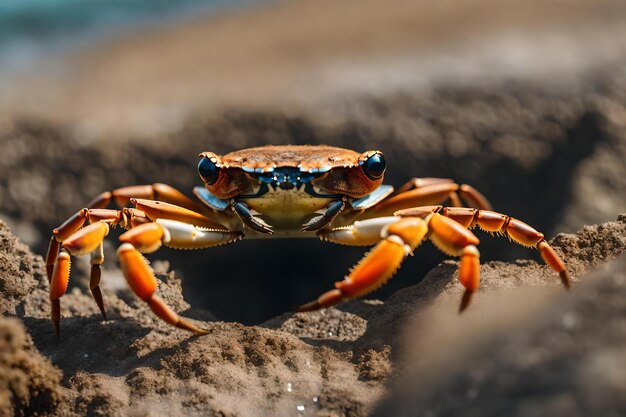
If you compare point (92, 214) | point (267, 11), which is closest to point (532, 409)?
point (92, 214)

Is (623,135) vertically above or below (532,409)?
below

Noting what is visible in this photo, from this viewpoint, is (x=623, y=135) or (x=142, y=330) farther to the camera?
(x=623, y=135)

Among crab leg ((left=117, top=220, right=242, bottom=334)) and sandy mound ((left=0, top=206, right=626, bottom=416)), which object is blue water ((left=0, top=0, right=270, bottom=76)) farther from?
sandy mound ((left=0, top=206, right=626, bottom=416))

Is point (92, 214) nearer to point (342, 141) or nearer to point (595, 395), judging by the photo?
point (595, 395)

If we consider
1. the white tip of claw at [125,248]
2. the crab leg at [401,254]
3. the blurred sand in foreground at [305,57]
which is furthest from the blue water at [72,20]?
the crab leg at [401,254]

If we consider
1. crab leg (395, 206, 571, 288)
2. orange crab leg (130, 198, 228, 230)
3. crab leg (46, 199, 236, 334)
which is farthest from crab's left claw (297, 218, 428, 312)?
orange crab leg (130, 198, 228, 230)

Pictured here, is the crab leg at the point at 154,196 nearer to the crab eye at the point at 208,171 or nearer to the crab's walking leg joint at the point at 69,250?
the crab eye at the point at 208,171
